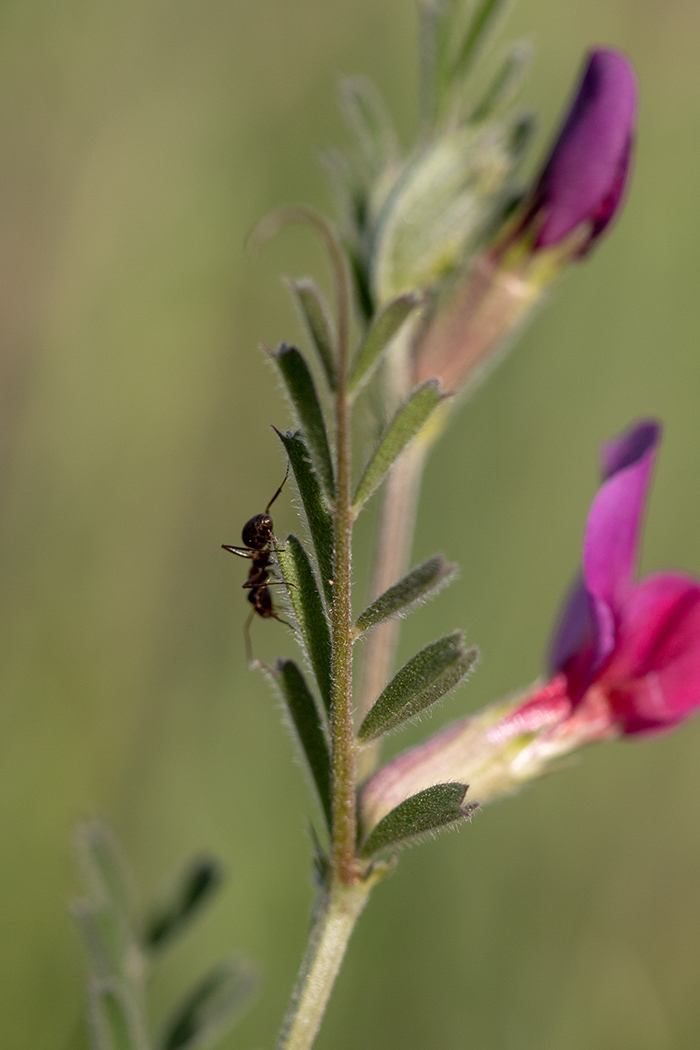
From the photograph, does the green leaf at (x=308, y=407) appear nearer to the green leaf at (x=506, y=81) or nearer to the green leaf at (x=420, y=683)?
the green leaf at (x=420, y=683)

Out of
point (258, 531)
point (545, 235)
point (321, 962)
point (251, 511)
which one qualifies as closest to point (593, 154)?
point (545, 235)

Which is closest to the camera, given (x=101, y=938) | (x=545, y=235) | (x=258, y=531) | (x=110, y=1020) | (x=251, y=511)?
(x=258, y=531)

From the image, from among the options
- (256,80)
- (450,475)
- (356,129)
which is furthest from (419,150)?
(256,80)

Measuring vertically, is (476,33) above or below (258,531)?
above

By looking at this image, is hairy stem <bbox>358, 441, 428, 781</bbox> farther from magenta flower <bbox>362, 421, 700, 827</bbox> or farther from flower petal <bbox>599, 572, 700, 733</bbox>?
flower petal <bbox>599, 572, 700, 733</bbox>

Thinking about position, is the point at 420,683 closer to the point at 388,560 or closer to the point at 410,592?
the point at 410,592

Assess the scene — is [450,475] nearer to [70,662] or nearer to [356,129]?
[70,662]
